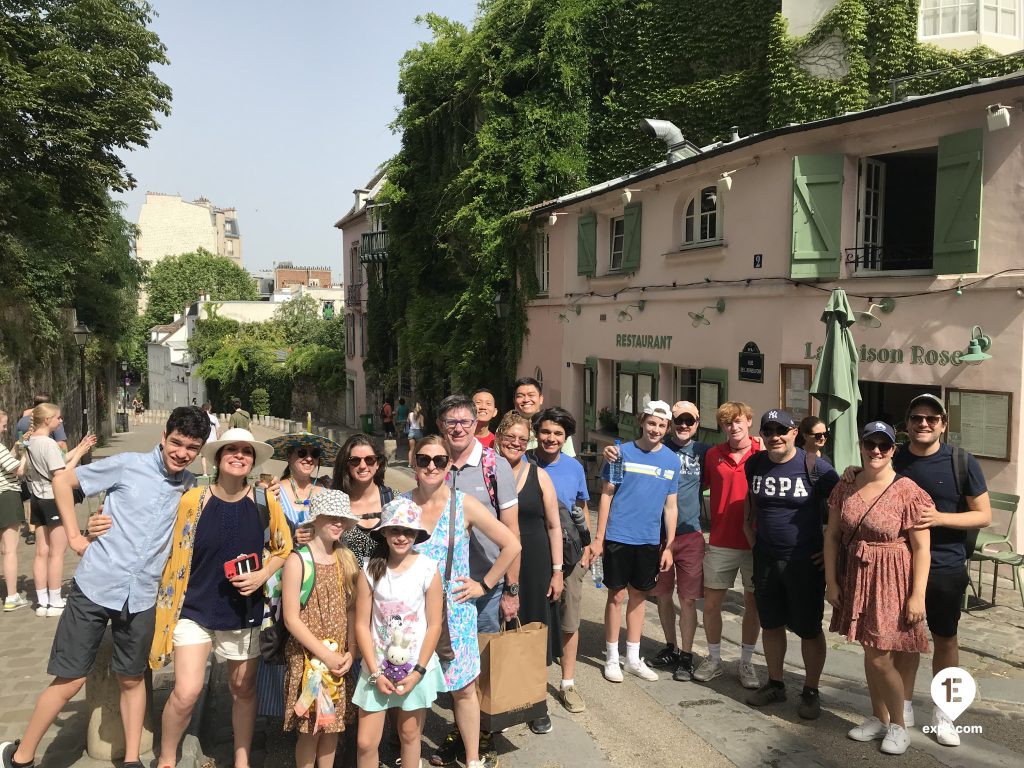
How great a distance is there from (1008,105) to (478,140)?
12363 mm

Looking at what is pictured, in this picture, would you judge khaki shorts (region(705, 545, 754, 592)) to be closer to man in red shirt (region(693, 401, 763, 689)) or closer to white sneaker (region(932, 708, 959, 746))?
man in red shirt (region(693, 401, 763, 689))

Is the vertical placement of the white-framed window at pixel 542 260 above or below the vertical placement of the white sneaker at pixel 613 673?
above

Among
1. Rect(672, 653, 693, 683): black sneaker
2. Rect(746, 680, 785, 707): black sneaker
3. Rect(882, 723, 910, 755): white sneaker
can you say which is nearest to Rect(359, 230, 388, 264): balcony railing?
Rect(672, 653, 693, 683): black sneaker

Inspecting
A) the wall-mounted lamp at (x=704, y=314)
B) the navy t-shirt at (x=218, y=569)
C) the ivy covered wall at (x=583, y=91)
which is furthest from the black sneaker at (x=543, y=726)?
the ivy covered wall at (x=583, y=91)

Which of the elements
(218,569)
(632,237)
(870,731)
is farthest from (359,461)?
(632,237)

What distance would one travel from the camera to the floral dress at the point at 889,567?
4.14 m

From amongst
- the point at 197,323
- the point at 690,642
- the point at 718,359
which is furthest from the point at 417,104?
the point at 197,323

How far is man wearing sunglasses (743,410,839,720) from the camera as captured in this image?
15.3 ft

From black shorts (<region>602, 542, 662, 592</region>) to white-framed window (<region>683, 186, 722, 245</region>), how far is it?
29.4ft

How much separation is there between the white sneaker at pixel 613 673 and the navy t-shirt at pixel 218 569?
2445mm

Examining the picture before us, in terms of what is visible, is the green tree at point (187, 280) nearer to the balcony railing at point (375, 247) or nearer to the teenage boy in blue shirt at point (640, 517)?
the balcony railing at point (375, 247)

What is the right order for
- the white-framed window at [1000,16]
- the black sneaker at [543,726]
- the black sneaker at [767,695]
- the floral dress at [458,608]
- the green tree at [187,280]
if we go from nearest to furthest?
the floral dress at [458,608] → the black sneaker at [543,726] → the black sneaker at [767,695] → the white-framed window at [1000,16] → the green tree at [187,280]

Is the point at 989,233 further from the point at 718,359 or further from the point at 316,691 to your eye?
the point at 316,691

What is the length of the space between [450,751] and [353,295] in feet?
103
